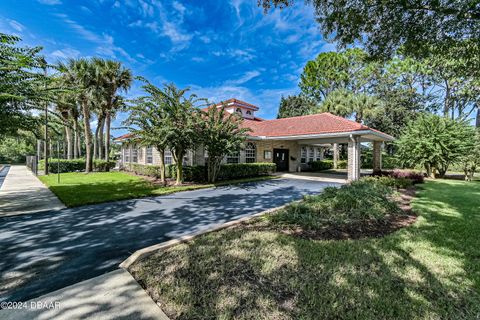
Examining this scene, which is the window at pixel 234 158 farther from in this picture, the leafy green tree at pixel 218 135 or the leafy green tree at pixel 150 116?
the leafy green tree at pixel 150 116

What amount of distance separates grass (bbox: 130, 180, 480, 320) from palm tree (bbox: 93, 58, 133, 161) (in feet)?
56.4

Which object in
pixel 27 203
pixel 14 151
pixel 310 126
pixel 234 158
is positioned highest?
pixel 310 126

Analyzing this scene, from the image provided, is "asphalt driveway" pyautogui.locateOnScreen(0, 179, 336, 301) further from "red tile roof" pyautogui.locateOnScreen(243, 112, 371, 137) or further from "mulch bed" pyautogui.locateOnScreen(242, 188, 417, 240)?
"red tile roof" pyautogui.locateOnScreen(243, 112, 371, 137)

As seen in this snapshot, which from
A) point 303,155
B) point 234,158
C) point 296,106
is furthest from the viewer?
point 296,106

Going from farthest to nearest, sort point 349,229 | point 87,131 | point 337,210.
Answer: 1. point 87,131
2. point 337,210
3. point 349,229

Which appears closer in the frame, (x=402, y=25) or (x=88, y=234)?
(x=88, y=234)

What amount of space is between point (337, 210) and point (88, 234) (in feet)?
20.7

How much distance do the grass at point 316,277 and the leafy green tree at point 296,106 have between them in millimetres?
31691

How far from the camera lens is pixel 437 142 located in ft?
46.4

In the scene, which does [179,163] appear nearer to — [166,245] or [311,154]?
[166,245]

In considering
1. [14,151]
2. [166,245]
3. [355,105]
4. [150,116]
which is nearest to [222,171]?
[150,116]

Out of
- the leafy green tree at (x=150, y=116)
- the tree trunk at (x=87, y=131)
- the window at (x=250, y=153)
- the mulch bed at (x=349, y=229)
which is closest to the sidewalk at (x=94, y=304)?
the mulch bed at (x=349, y=229)

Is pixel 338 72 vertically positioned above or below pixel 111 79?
above

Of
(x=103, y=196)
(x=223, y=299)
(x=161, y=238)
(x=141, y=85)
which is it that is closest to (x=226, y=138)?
(x=141, y=85)
